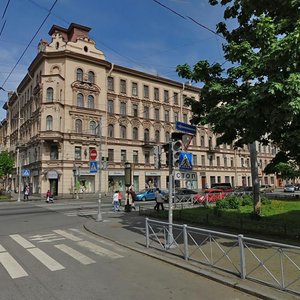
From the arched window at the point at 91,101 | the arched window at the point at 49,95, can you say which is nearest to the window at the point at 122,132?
the arched window at the point at 91,101

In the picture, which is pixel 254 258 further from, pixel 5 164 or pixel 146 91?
pixel 146 91

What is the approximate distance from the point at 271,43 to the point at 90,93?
131 ft

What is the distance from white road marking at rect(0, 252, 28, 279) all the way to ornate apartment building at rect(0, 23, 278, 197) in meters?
32.4

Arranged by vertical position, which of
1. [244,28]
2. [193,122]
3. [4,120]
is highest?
[4,120]

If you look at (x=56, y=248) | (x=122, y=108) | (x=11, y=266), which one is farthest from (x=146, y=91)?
(x=11, y=266)

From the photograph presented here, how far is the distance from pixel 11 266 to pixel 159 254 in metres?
3.78

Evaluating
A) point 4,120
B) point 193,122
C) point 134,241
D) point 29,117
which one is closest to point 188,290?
point 134,241

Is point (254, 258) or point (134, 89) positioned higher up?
point (134, 89)

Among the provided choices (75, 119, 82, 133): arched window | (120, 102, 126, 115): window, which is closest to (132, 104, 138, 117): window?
(120, 102, 126, 115): window

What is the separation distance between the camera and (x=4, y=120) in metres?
74.5

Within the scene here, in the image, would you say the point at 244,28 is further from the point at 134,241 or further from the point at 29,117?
the point at 29,117

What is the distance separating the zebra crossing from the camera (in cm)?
830

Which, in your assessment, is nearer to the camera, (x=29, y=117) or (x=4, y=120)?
(x=29, y=117)

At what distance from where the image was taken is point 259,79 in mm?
8898
